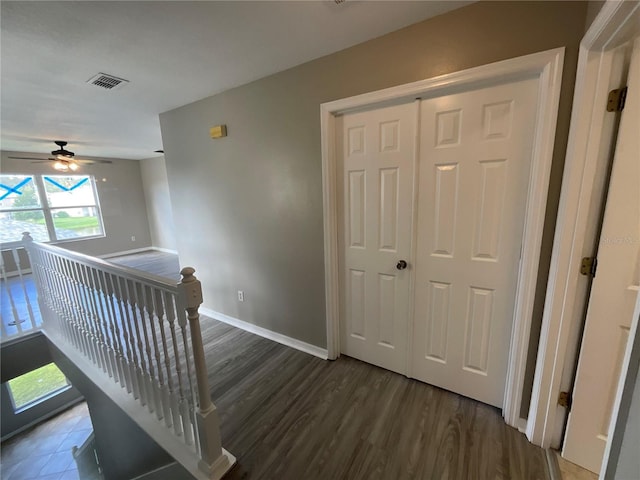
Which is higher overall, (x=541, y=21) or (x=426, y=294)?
(x=541, y=21)

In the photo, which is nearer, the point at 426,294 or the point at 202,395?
the point at 202,395

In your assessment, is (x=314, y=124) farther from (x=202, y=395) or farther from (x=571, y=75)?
(x=202, y=395)

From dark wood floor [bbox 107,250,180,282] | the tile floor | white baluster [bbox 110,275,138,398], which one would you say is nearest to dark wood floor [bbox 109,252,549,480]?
white baluster [bbox 110,275,138,398]

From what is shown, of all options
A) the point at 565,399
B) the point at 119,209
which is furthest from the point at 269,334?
the point at 119,209

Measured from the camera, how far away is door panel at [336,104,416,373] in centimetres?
172

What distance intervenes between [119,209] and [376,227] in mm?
7313

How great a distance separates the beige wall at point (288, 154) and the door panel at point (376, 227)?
21 cm

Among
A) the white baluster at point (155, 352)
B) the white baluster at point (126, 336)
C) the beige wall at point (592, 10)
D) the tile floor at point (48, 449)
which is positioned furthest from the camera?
the tile floor at point (48, 449)

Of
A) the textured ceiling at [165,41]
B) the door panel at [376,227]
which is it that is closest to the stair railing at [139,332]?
the door panel at [376,227]

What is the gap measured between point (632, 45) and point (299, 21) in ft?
4.88

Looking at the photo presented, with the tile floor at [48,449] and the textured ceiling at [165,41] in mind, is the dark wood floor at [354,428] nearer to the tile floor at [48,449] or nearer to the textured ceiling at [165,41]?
Answer: the textured ceiling at [165,41]

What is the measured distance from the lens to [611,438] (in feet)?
2.50

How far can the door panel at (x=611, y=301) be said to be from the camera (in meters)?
1.02

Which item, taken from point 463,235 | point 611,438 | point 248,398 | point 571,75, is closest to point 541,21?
point 571,75
